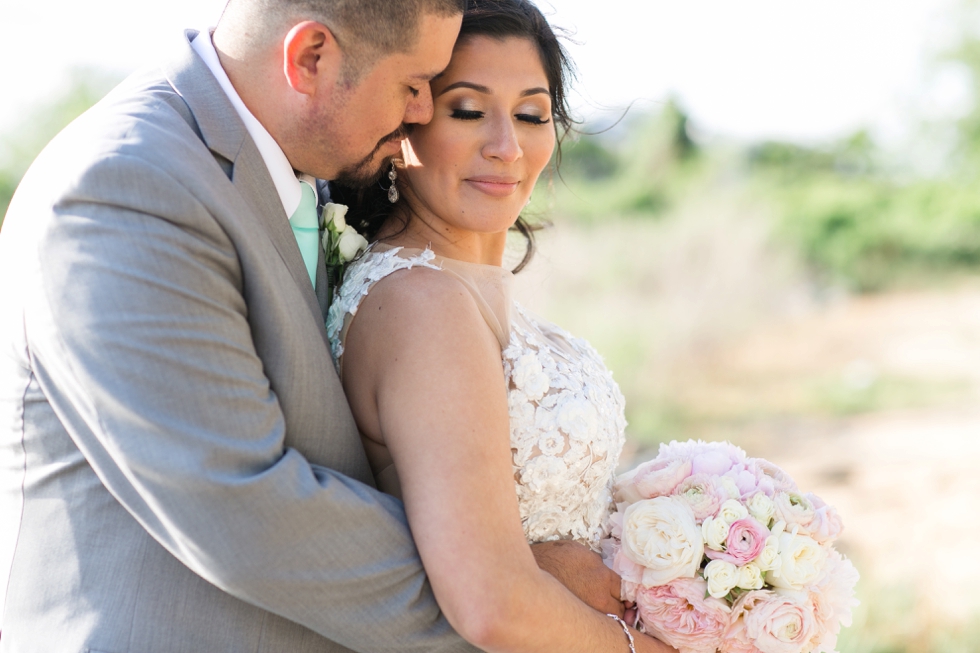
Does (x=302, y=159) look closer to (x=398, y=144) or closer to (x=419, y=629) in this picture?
(x=398, y=144)

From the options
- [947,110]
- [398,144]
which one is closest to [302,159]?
[398,144]

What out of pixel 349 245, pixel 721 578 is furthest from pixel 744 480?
pixel 349 245

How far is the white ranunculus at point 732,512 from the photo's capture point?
2.40 metres

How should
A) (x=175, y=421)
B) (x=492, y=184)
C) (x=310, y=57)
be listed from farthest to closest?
(x=492, y=184), (x=310, y=57), (x=175, y=421)

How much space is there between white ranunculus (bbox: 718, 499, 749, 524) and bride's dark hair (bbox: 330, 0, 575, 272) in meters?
1.35

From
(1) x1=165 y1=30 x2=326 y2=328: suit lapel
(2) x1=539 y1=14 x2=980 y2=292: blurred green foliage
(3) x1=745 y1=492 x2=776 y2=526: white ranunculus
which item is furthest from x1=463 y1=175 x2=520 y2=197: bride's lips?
(2) x1=539 y1=14 x2=980 y2=292: blurred green foliage

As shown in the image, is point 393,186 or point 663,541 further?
point 393,186

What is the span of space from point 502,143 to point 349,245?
56 cm

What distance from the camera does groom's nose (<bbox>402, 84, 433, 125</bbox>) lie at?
249 centimetres

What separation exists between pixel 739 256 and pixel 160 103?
16.1m

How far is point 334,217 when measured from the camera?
2.63m

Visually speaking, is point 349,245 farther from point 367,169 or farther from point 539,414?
point 539,414

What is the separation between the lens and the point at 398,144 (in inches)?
102

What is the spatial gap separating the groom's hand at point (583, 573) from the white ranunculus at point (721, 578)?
0.27 m
